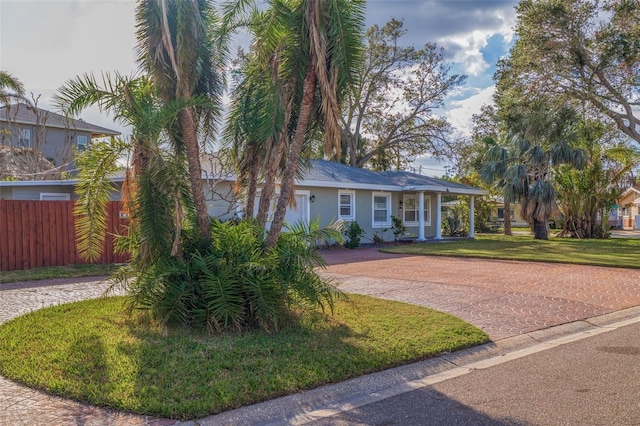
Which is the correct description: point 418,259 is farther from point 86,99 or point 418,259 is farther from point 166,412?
point 166,412

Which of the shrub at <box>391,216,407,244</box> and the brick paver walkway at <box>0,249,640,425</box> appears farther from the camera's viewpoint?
the shrub at <box>391,216,407,244</box>

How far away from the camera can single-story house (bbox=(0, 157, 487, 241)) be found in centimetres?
1781

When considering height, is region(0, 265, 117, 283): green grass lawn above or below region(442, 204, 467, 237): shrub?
below

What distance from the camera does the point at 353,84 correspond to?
24.9 feet

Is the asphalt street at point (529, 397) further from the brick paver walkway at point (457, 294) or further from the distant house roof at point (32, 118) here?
the distant house roof at point (32, 118)

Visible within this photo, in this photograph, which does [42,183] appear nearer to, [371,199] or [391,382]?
[371,199]

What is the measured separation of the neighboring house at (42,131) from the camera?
86.9 feet

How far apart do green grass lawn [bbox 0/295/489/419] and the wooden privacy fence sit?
6.43 meters

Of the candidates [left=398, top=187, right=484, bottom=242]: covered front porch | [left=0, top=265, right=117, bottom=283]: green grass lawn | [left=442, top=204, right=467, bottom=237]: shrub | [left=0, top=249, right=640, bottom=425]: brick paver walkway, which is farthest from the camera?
[left=442, top=204, right=467, bottom=237]: shrub

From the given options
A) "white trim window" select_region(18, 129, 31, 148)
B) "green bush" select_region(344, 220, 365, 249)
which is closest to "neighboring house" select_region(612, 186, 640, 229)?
"green bush" select_region(344, 220, 365, 249)

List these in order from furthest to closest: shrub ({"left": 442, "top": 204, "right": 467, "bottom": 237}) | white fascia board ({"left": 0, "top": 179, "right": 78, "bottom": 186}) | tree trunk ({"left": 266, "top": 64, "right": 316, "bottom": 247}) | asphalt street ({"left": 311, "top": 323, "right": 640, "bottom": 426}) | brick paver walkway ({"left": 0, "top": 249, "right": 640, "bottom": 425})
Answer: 1. shrub ({"left": 442, "top": 204, "right": 467, "bottom": 237})
2. white fascia board ({"left": 0, "top": 179, "right": 78, "bottom": 186})
3. tree trunk ({"left": 266, "top": 64, "right": 316, "bottom": 247})
4. brick paver walkway ({"left": 0, "top": 249, "right": 640, "bottom": 425})
5. asphalt street ({"left": 311, "top": 323, "right": 640, "bottom": 426})

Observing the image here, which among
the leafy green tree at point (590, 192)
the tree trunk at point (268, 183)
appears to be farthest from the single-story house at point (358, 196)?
the tree trunk at point (268, 183)

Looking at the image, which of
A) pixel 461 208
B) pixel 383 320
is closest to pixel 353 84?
pixel 383 320

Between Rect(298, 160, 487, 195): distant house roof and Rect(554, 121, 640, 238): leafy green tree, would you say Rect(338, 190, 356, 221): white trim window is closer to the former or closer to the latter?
Rect(298, 160, 487, 195): distant house roof
